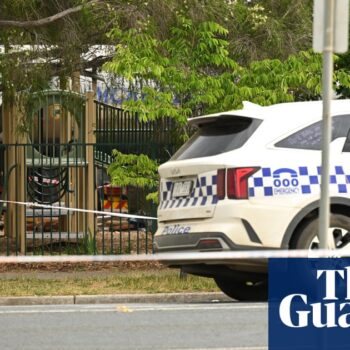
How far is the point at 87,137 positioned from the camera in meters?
18.1

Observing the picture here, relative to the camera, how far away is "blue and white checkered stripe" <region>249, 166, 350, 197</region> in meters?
10.9

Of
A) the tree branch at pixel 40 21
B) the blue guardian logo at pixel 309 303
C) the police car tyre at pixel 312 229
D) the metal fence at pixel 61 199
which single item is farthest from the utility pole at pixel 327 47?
the metal fence at pixel 61 199

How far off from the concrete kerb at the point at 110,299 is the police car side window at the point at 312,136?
2660 millimetres

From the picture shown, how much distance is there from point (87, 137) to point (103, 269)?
2422mm

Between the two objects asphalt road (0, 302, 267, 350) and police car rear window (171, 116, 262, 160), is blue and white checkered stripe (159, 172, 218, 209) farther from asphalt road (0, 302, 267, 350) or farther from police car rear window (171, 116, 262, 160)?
asphalt road (0, 302, 267, 350)

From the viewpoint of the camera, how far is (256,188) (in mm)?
10891

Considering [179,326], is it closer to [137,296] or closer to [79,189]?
[137,296]

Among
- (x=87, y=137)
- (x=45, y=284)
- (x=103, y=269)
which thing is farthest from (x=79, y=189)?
(x=45, y=284)

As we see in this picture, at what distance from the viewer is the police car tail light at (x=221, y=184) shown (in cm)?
1093

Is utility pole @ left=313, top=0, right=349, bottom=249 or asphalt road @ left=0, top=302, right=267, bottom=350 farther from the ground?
utility pole @ left=313, top=0, right=349, bottom=249

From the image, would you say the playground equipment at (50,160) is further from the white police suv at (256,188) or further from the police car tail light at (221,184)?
Result: the police car tail light at (221,184)

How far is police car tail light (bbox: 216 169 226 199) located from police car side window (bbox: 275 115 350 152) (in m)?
0.59

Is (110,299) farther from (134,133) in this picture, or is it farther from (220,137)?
(134,133)

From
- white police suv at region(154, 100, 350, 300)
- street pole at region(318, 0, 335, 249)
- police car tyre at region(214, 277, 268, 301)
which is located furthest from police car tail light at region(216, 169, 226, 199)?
street pole at region(318, 0, 335, 249)
